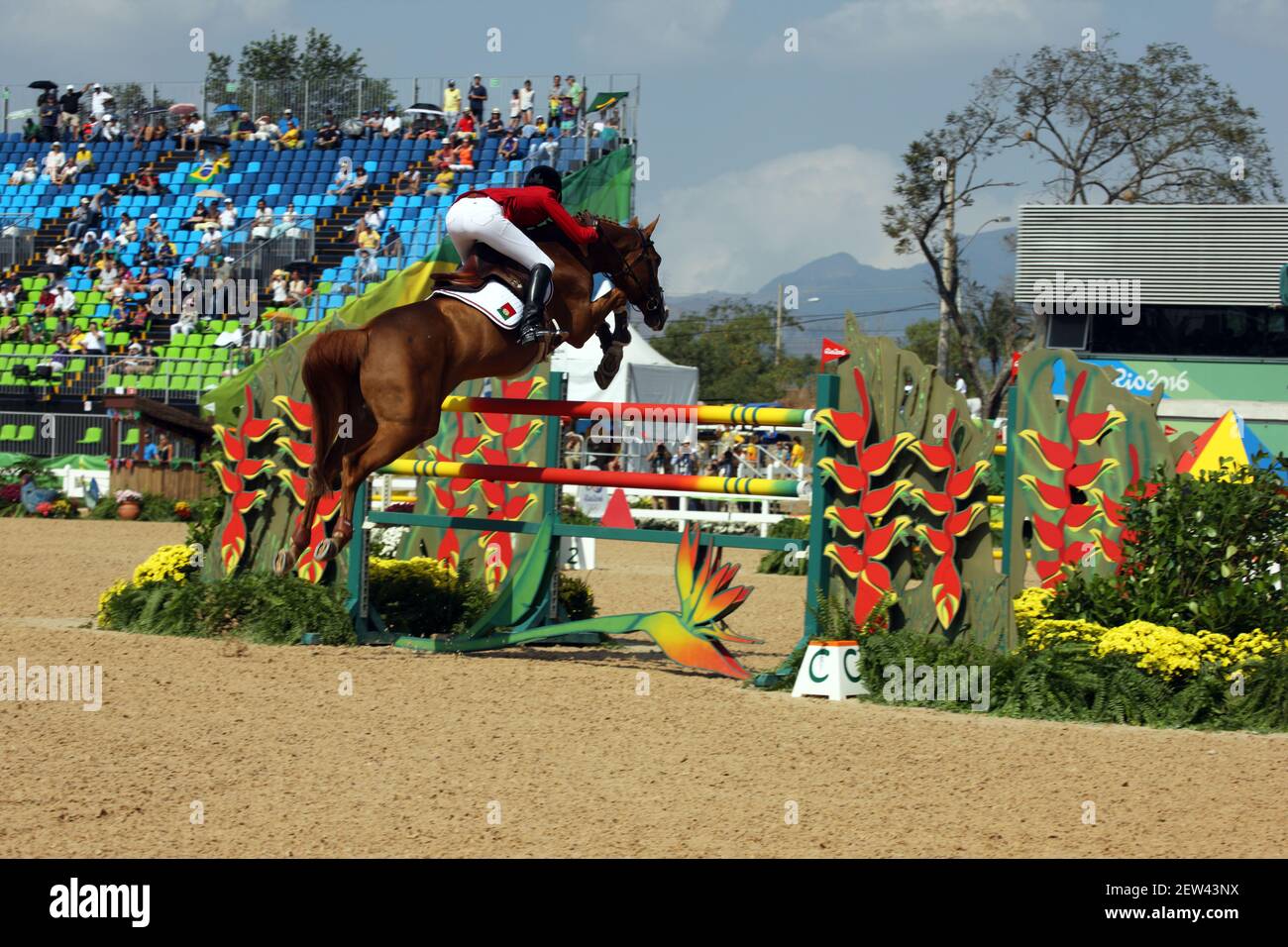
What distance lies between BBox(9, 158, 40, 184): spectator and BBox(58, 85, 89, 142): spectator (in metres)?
1.02

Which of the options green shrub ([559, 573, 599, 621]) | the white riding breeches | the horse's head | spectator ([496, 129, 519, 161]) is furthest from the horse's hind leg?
spectator ([496, 129, 519, 161])

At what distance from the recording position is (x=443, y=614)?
986 cm

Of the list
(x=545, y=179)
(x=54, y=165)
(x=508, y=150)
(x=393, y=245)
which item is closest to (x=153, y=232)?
(x=54, y=165)

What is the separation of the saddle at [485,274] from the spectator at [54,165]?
86.6ft

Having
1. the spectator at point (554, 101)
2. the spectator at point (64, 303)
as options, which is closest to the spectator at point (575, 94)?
the spectator at point (554, 101)

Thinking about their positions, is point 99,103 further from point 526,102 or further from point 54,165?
point 526,102

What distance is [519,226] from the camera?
8.26 m

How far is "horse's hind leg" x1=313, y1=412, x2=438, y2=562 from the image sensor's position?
795cm

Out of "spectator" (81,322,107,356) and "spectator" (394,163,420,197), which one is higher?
"spectator" (394,163,420,197)

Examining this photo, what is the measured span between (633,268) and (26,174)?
2756 cm

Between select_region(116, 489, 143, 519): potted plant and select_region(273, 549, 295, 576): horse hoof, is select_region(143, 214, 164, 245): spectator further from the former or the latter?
select_region(273, 549, 295, 576): horse hoof

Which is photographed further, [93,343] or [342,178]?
[342,178]
